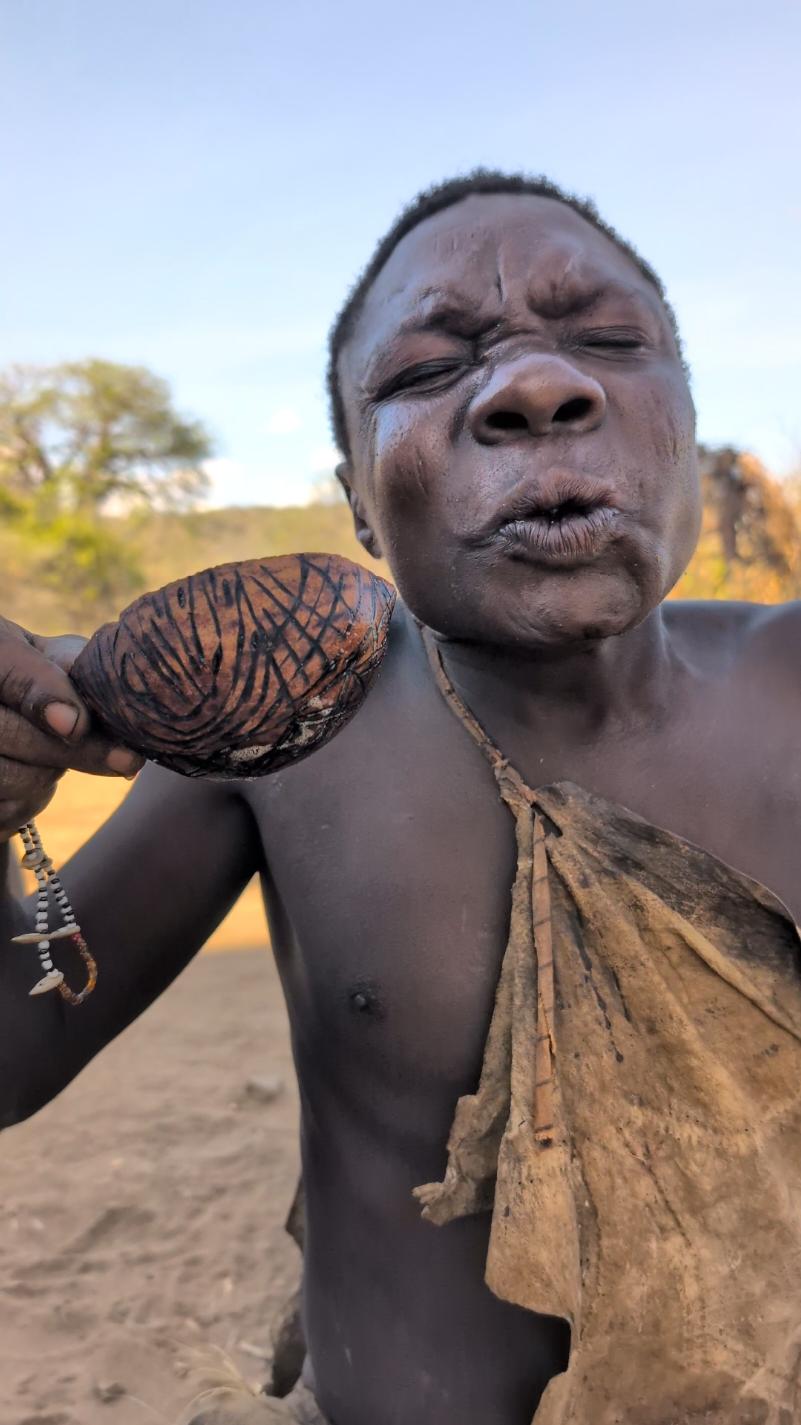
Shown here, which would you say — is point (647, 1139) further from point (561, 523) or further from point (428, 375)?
point (428, 375)

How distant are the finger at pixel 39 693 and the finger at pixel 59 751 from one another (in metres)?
0.01

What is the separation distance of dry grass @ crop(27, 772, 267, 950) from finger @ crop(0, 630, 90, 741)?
298 centimetres

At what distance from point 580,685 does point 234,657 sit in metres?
0.61

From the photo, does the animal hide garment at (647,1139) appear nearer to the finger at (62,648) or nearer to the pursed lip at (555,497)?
the pursed lip at (555,497)

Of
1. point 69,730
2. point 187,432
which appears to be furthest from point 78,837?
point 187,432

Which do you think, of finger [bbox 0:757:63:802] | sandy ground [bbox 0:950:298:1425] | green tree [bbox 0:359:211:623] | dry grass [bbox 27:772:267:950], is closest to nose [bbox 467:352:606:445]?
finger [bbox 0:757:63:802]

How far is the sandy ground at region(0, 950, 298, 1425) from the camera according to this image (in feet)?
7.45

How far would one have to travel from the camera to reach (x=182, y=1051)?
13.2 ft

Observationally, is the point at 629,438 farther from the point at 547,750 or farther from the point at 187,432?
the point at 187,432

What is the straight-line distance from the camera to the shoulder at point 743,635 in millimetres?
1484

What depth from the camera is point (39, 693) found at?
92 cm

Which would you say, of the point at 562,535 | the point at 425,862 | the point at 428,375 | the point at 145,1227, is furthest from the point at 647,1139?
the point at 145,1227

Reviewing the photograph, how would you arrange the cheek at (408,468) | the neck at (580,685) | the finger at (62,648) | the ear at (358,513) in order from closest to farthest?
the finger at (62,648)
the cheek at (408,468)
the neck at (580,685)
the ear at (358,513)

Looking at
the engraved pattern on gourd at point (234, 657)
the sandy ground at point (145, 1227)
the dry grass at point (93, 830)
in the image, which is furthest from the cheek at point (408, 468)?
the dry grass at point (93, 830)
